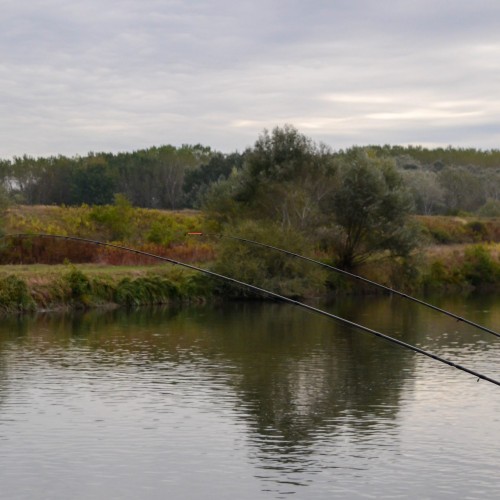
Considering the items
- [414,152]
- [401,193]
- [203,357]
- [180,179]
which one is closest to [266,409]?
[203,357]

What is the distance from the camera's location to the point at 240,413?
22516mm

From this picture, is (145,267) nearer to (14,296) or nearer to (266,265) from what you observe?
(266,265)

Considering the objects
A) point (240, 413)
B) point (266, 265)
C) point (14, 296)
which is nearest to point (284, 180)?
point (266, 265)

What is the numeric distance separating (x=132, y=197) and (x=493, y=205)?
35965 mm

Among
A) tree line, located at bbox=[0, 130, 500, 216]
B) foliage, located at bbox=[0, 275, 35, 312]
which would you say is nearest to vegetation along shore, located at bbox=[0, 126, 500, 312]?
foliage, located at bbox=[0, 275, 35, 312]

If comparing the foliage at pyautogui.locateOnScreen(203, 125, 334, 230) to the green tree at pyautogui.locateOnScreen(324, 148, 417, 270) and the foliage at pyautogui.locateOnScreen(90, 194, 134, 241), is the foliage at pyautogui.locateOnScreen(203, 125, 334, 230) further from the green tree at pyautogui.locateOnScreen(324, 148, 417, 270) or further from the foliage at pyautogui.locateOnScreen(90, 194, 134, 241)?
the foliage at pyautogui.locateOnScreen(90, 194, 134, 241)

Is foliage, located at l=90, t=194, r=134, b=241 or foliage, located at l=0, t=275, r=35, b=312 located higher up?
foliage, located at l=90, t=194, r=134, b=241

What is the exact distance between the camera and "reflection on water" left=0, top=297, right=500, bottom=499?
17.2 meters

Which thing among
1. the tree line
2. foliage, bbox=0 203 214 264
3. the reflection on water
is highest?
the tree line

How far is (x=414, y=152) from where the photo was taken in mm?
171750

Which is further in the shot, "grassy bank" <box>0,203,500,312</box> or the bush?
the bush

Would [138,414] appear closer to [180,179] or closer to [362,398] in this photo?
[362,398]

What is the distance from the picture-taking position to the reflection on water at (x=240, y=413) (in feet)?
56.3

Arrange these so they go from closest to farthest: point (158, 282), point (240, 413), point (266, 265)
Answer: point (240, 413) → point (158, 282) → point (266, 265)
